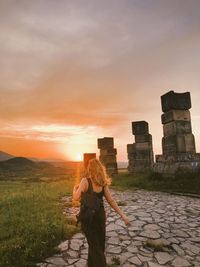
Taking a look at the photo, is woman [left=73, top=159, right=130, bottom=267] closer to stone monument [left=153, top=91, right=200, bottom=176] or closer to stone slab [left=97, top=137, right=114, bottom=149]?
stone monument [left=153, top=91, right=200, bottom=176]

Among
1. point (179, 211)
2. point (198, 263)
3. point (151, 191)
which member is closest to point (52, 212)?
point (179, 211)

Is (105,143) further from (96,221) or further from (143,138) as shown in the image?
(96,221)

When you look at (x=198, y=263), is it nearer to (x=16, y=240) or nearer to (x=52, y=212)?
(x=16, y=240)

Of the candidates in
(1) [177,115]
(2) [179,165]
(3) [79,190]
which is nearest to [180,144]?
(2) [179,165]

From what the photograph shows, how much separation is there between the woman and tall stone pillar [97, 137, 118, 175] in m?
19.7

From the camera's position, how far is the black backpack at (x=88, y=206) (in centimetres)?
391

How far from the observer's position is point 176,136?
44.6ft

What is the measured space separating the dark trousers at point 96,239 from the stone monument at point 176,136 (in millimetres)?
9762

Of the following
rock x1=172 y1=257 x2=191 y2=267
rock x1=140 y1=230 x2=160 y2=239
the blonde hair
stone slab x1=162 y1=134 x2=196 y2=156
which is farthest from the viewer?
stone slab x1=162 y1=134 x2=196 y2=156

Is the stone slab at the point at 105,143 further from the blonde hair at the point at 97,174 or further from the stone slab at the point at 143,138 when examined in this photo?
the blonde hair at the point at 97,174

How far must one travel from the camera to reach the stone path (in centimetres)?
473

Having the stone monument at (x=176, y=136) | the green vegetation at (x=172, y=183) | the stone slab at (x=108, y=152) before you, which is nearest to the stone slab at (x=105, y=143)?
the stone slab at (x=108, y=152)

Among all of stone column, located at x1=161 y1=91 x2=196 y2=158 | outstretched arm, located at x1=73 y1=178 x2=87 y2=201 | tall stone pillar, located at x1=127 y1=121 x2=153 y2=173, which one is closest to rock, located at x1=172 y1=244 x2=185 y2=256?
outstretched arm, located at x1=73 y1=178 x2=87 y2=201

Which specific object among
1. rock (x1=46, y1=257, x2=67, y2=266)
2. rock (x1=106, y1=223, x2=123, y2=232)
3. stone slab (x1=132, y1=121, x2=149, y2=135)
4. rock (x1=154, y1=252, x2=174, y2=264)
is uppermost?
stone slab (x1=132, y1=121, x2=149, y2=135)
